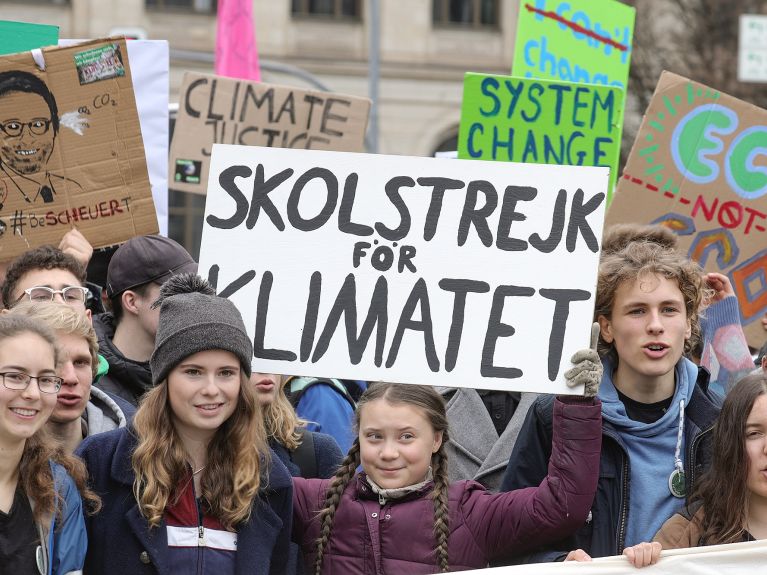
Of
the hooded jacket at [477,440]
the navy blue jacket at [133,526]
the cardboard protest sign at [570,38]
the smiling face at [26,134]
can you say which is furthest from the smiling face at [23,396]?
the cardboard protest sign at [570,38]

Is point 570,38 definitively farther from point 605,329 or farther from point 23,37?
point 605,329

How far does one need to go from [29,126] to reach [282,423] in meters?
1.83

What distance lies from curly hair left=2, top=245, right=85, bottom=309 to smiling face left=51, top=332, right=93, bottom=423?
0.72 metres

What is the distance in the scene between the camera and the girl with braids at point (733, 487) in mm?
3342

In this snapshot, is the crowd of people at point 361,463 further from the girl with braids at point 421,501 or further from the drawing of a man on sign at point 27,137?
the drawing of a man on sign at point 27,137

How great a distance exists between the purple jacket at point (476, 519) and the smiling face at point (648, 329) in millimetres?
278

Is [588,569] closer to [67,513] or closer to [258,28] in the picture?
[67,513]

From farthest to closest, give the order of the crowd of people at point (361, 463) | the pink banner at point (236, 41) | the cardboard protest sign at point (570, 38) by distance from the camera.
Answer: the pink banner at point (236, 41) < the cardboard protest sign at point (570, 38) < the crowd of people at point (361, 463)

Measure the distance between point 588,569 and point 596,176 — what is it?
1035mm

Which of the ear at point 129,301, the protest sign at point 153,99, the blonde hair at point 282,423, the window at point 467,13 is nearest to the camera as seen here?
the blonde hair at point 282,423

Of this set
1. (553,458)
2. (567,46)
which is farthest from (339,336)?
(567,46)

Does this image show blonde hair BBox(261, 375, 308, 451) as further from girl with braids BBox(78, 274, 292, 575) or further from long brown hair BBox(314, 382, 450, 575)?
girl with braids BBox(78, 274, 292, 575)

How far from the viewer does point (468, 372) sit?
3459 millimetres

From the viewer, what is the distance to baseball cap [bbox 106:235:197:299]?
14.9 feet
